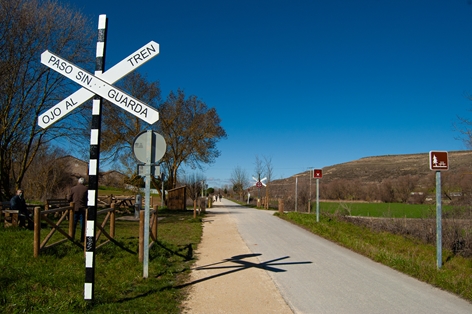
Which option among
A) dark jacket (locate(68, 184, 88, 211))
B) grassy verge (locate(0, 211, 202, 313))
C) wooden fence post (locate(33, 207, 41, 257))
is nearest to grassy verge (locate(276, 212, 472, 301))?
grassy verge (locate(0, 211, 202, 313))

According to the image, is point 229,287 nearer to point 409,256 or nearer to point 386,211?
point 409,256

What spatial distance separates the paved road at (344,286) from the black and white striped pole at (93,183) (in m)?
2.85

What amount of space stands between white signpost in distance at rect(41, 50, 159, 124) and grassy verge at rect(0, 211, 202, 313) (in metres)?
2.58

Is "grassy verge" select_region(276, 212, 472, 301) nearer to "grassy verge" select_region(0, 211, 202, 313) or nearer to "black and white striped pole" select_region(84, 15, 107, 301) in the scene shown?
"grassy verge" select_region(0, 211, 202, 313)

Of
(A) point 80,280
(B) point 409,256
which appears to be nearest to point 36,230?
(A) point 80,280

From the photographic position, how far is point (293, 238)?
14.1 m

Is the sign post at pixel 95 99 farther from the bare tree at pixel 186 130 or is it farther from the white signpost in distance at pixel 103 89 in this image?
the bare tree at pixel 186 130

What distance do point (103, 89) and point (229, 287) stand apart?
3.83m

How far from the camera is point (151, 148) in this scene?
6.89 meters

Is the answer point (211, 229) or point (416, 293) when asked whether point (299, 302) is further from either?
point (211, 229)

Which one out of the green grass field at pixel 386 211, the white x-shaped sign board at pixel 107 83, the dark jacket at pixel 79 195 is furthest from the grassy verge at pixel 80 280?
the green grass field at pixel 386 211

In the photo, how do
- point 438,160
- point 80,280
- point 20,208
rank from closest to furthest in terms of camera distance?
point 80,280 → point 438,160 → point 20,208

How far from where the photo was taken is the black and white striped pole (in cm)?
522

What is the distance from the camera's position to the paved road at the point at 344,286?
582cm
